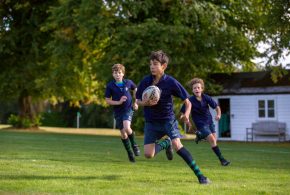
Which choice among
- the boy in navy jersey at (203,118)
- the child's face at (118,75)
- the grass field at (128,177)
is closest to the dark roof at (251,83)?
the grass field at (128,177)

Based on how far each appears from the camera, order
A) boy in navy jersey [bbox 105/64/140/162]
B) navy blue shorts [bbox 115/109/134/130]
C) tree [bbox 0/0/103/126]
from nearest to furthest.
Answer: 1. boy in navy jersey [bbox 105/64/140/162]
2. navy blue shorts [bbox 115/109/134/130]
3. tree [bbox 0/0/103/126]

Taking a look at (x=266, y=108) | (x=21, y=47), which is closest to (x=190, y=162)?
(x=266, y=108)

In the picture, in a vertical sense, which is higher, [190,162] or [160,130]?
[160,130]

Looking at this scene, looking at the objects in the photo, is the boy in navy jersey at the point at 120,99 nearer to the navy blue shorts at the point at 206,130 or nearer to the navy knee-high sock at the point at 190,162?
the navy blue shorts at the point at 206,130

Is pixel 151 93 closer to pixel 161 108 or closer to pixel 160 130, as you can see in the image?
pixel 161 108

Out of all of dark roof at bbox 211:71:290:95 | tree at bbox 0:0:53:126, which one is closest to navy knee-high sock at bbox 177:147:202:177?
dark roof at bbox 211:71:290:95

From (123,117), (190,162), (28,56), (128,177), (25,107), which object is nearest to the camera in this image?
(190,162)

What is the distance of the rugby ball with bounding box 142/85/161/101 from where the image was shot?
968 centimetres

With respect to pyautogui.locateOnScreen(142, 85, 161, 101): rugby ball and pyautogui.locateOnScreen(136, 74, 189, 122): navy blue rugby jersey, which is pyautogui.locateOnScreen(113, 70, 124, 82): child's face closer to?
pyautogui.locateOnScreen(136, 74, 189, 122): navy blue rugby jersey

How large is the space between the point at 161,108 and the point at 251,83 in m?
25.6

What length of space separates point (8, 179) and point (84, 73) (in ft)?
102

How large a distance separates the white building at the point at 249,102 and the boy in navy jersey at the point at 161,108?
24.1 meters

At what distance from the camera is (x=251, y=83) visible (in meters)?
35.0

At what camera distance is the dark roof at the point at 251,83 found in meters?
33.7
